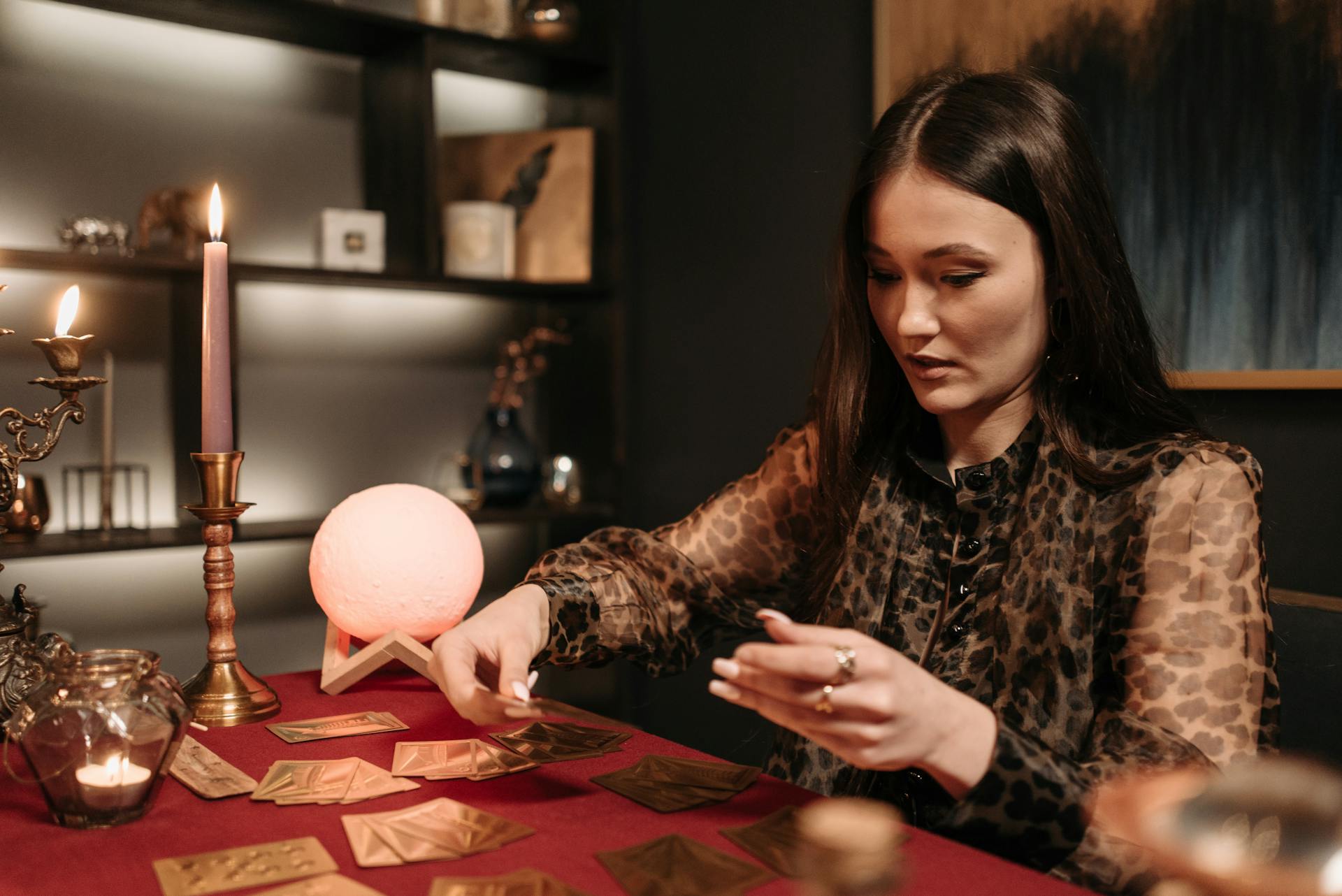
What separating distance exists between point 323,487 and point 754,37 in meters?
1.51

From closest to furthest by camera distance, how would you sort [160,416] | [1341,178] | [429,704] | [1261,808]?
[1261,808] < [429,704] < [1341,178] < [160,416]

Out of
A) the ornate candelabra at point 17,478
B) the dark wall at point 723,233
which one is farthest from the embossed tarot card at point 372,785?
the dark wall at point 723,233

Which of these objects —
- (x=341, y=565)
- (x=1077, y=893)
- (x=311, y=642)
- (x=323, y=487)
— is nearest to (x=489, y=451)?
(x=323, y=487)

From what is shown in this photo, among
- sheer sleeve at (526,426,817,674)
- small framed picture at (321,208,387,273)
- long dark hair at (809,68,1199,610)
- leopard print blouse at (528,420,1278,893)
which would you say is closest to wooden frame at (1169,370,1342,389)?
long dark hair at (809,68,1199,610)

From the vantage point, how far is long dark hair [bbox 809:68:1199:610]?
48.8 inches

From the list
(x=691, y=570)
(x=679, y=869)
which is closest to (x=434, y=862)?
(x=679, y=869)

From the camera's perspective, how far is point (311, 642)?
2.73m

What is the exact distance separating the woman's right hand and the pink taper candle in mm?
331

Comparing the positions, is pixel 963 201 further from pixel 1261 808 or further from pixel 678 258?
pixel 678 258

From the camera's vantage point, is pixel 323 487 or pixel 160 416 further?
pixel 323 487

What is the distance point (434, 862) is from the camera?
2.51 feet

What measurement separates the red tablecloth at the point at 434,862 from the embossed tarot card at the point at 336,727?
14 mm

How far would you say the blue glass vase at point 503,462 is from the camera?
2.72 metres

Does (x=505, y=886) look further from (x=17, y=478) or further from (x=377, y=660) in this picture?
(x=17, y=478)
